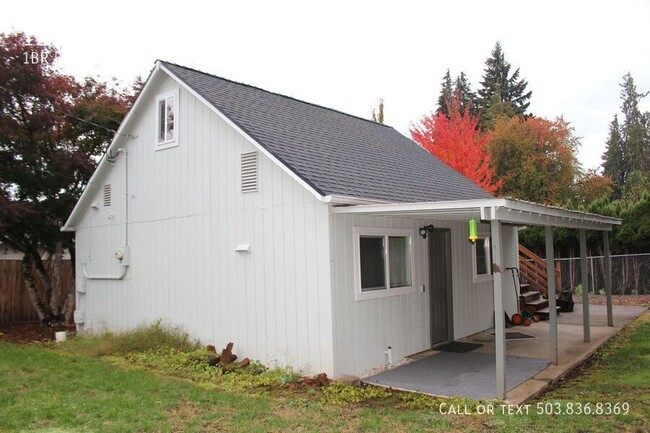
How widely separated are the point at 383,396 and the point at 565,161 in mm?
26698

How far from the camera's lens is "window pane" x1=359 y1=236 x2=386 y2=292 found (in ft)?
26.0

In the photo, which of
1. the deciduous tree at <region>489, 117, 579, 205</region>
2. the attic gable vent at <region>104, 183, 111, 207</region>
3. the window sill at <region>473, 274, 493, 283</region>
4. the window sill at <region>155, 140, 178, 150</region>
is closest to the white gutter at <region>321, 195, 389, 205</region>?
the window sill at <region>155, 140, 178, 150</region>

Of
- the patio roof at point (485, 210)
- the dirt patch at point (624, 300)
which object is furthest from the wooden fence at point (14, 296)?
the dirt patch at point (624, 300)

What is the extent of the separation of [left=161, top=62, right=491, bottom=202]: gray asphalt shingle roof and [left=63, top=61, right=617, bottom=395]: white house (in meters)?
0.05

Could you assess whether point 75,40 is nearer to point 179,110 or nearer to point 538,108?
point 179,110

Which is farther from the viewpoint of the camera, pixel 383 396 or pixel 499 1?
pixel 499 1

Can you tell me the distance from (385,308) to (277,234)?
6.89 ft

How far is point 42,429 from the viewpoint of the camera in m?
5.14

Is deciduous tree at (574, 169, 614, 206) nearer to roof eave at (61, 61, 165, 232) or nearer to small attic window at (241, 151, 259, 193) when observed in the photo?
small attic window at (241, 151, 259, 193)

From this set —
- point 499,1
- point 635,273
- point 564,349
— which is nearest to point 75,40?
point 499,1

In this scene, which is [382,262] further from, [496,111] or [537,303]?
[496,111]

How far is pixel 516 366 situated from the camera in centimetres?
782

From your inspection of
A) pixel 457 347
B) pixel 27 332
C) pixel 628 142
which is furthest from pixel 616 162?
pixel 27 332

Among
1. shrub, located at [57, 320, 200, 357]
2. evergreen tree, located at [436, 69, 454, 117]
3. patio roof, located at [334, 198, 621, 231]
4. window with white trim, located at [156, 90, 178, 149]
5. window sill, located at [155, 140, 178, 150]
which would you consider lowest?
shrub, located at [57, 320, 200, 357]
